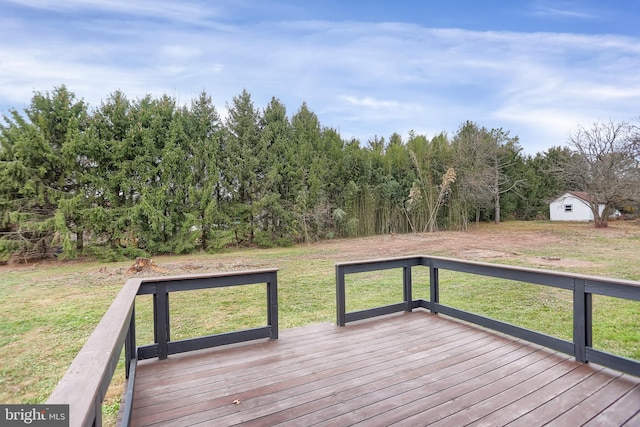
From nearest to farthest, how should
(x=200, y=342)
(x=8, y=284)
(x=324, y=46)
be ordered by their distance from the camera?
1. (x=200, y=342)
2. (x=8, y=284)
3. (x=324, y=46)

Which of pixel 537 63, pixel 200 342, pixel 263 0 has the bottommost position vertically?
pixel 200 342

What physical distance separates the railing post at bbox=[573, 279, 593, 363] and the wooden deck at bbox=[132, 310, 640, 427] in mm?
96

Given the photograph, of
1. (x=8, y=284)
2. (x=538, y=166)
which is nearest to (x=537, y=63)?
(x=8, y=284)

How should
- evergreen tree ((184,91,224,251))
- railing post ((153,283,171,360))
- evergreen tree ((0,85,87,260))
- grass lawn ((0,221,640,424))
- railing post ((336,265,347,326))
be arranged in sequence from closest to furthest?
railing post ((153,283,171,360))
grass lawn ((0,221,640,424))
railing post ((336,265,347,326))
evergreen tree ((0,85,87,260))
evergreen tree ((184,91,224,251))

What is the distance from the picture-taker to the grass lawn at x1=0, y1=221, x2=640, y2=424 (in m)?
3.10

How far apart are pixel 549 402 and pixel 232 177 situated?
9891 millimetres

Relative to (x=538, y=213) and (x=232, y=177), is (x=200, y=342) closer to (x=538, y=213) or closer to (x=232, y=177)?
(x=232, y=177)

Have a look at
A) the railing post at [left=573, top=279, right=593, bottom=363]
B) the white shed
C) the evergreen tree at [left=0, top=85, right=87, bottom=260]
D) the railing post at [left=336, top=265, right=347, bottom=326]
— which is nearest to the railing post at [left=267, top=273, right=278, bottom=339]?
the railing post at [left=336, top=265, right=347, bottom=326]

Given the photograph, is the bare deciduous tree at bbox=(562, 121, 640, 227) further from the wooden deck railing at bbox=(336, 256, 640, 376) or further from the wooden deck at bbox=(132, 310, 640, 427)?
the wooden deck at bbox=(132, 310, 640, 427)

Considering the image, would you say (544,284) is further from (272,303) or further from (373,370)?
(272,303)

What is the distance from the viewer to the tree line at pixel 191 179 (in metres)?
8.55

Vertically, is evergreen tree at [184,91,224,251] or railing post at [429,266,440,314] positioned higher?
evergreen tree at [184,91,224,251]

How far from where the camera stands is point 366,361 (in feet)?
8.29

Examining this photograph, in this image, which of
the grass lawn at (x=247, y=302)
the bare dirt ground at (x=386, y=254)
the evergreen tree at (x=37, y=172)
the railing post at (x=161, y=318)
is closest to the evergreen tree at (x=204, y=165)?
the bare dirt ground at (x=386, y=254)
